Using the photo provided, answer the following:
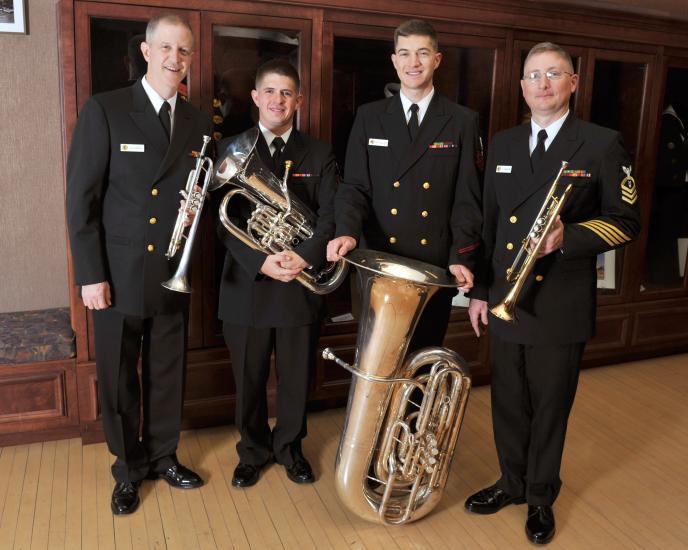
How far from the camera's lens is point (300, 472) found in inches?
114

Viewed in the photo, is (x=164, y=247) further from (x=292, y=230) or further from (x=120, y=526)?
(x=120, y=526)

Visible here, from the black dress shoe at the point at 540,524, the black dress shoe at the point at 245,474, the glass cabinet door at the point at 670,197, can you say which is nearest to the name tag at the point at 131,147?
the black dress shoe at the point at 245,474

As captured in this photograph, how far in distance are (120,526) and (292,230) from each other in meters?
1.32

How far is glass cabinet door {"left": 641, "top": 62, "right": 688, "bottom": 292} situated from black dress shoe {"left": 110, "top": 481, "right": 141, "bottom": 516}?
11.3 ft

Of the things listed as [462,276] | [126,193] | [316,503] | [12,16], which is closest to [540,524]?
[316,503]

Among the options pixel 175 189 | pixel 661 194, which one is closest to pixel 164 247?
pixel 175 189

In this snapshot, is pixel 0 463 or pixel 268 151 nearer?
pixel 268 151

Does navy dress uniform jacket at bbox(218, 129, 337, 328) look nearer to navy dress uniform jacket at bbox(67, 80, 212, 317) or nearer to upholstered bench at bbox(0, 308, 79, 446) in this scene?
navy dress uniform jacket at bbox(67, 80, 212, 317)

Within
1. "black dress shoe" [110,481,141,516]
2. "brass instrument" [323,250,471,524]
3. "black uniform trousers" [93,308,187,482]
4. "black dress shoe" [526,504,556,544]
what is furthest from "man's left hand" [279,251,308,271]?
"black dress shoe" [526,504,556,544]

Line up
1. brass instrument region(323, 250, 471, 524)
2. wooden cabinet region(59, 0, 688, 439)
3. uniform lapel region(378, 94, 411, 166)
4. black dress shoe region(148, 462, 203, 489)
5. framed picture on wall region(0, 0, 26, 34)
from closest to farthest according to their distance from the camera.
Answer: brass instrument region(323, 250, 471, 524) < uniform lapel region(378, 94, 411, 166) < black dress shoe region(148, 462, 203, 489) < wooden cabinet region(59, 0, 688, 439) < framed picture on wall region(0, 0, 26, 34)

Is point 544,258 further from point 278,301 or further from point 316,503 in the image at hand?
point 316,503

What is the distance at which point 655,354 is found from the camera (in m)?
4.60

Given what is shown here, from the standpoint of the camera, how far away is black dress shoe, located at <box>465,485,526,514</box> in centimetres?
270

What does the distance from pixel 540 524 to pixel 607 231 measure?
1152mm
